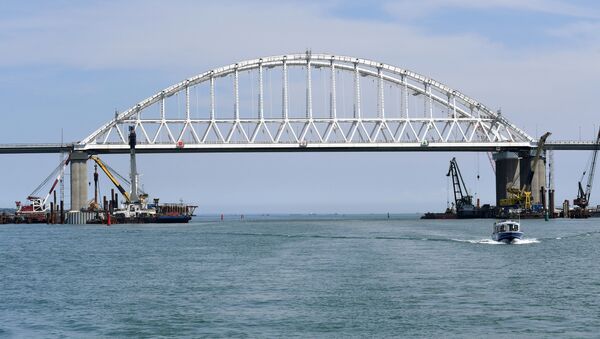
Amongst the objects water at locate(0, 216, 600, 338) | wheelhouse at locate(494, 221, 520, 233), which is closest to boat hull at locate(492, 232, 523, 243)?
wheelhouse at locate(494, 221, 520, 233)

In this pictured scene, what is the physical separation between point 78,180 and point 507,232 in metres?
116

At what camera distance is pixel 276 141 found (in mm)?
198125

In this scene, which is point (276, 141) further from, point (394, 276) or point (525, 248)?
point (394, 276)

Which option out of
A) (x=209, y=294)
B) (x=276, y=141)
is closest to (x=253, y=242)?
(x=209, y=294)

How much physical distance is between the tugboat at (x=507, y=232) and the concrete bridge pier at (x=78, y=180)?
371 ft

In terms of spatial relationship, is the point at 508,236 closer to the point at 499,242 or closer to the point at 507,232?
the point at 507,232

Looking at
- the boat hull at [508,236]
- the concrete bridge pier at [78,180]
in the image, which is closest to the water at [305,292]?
the boat hull at [508,236]

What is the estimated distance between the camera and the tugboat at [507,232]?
4016 inches

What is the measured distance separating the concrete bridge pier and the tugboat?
4457 inches

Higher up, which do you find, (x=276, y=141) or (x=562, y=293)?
(x=276, y=141)

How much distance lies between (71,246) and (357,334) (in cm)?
6947

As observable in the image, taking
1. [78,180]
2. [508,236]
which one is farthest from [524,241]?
[78,180]

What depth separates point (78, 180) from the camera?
198 metres

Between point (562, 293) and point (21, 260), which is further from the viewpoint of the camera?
point (21, 260)
